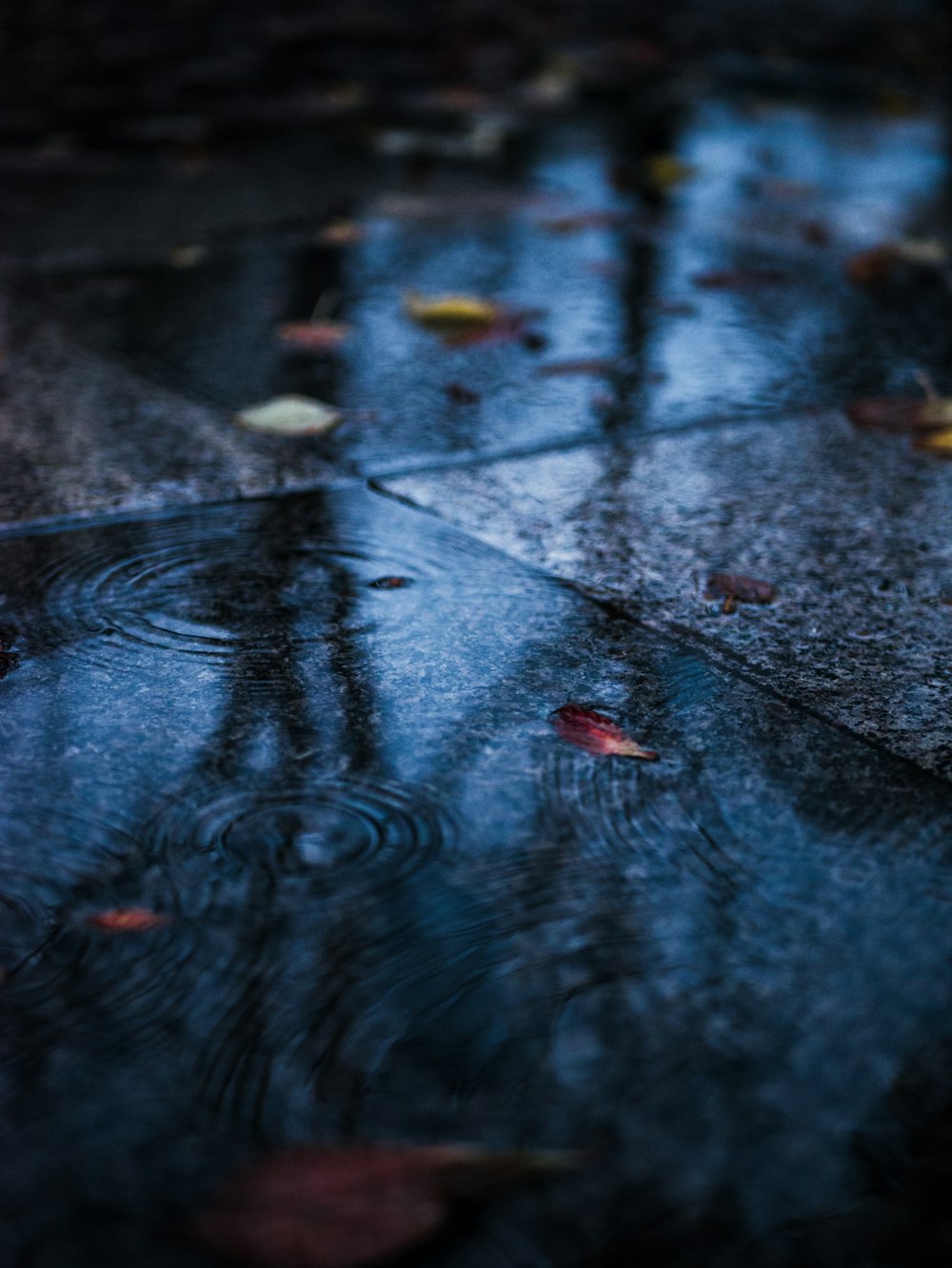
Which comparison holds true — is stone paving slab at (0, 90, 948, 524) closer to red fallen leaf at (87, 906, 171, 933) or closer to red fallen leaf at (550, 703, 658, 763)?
red fallen leaf at (550, 703, 658, 763)

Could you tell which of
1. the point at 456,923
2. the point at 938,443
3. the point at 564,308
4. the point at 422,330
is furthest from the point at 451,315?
the point at 456,923

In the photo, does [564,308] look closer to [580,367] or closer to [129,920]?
[580,367]

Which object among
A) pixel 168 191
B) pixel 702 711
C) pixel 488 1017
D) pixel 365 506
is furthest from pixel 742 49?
pixel 488 1017

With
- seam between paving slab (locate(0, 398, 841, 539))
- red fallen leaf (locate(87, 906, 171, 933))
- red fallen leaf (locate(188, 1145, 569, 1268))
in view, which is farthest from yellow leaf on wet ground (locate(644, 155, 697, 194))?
red fallen leaf (locate(188, 1145, 569, 1268))

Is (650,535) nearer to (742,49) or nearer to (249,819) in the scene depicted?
(249,819)

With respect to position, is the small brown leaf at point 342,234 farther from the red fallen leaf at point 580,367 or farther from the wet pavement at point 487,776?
the red fallen leaf at point 580,367

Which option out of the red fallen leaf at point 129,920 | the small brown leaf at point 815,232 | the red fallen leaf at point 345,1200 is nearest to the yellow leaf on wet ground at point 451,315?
the small brown leaf at point 815,232

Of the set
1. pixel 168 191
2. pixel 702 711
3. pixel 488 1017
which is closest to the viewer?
pixel 488 1017
